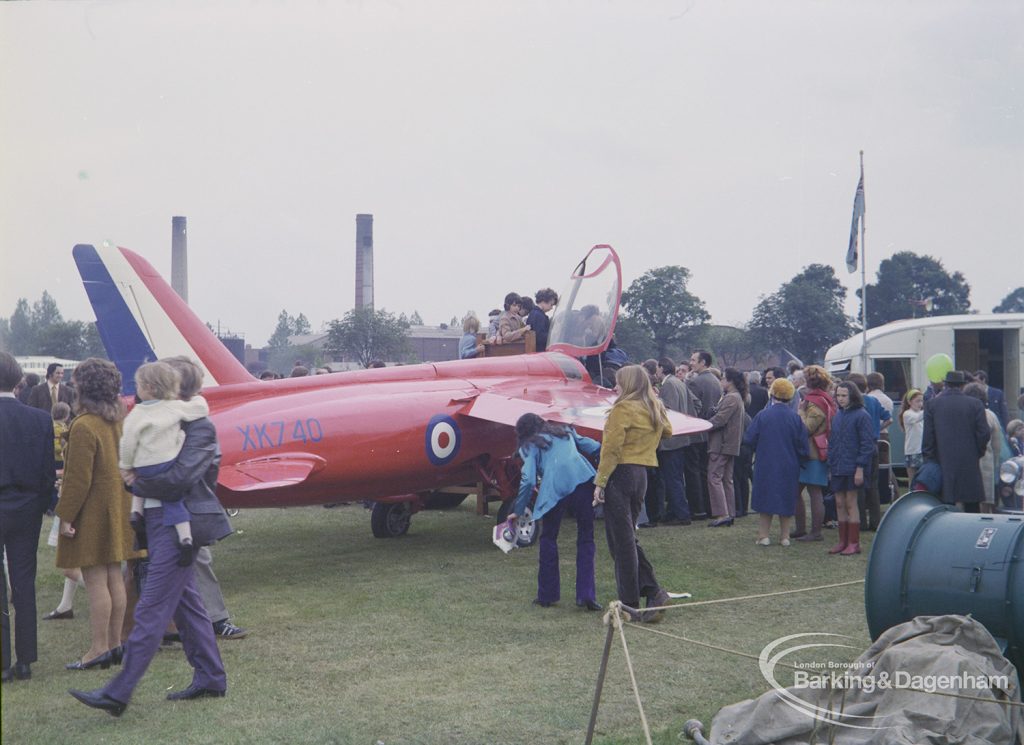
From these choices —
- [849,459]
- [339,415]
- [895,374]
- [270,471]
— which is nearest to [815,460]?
[849,459]

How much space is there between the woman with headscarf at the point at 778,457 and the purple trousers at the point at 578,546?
120 inches

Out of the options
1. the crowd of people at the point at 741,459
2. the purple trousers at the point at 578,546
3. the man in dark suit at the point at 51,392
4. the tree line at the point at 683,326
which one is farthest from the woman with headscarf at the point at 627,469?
the tree line at the point at 683,326

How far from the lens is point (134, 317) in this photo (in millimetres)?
8945

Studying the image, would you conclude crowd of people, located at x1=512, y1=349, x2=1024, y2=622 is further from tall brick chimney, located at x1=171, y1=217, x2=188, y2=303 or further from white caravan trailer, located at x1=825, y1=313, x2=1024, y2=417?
tall brick chimney, located at x1=171, y1=217, x2=188, y2=303

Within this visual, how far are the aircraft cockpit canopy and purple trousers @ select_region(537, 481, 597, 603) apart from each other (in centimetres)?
457

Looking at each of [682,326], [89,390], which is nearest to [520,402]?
[89,390]

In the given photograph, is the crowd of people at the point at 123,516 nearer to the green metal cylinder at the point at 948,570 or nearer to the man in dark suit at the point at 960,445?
the green metal cylinder at the point at 948,570

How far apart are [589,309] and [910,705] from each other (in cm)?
805

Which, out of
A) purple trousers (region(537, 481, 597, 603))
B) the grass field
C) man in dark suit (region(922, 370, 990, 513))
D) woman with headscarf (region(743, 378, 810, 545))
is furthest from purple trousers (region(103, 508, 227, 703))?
woman with headscarf (region(743, 378, 810, 545))

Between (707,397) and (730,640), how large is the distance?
6134mm

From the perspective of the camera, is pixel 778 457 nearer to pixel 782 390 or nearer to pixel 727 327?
pixel 782 390

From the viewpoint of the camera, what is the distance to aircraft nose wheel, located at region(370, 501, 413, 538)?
424 inches

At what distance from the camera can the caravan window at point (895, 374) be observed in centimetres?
1625

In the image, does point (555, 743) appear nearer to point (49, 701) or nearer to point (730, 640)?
point (730, 640)
